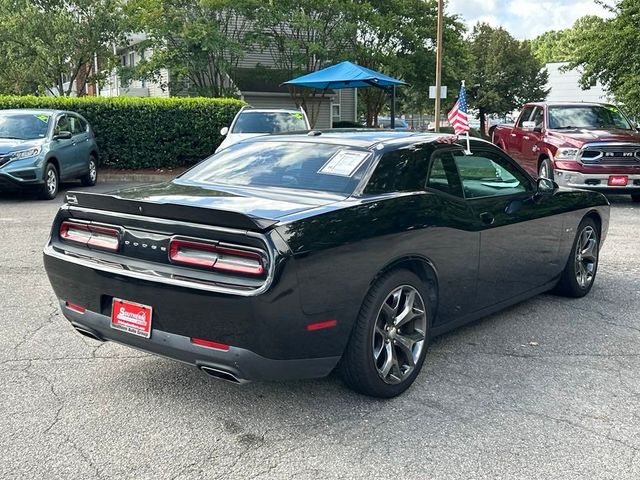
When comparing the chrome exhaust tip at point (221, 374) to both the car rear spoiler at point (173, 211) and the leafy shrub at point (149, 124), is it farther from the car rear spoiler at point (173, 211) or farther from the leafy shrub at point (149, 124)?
the leafy shrub at point (149, 124)

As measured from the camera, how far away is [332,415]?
3.57 meters

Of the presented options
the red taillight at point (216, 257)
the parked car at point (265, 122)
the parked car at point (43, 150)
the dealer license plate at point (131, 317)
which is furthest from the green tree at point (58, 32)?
the red taillight at point (216, 257)

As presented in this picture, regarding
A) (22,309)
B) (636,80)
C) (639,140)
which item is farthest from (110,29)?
(22,309)

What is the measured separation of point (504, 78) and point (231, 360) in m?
47.1

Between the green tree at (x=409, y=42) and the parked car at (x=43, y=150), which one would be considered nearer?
the parked car at (x=43, y=150)

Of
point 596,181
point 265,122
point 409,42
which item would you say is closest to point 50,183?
point 265,122

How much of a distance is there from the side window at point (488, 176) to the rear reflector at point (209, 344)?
2128 mm

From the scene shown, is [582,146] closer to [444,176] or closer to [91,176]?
[444,176]

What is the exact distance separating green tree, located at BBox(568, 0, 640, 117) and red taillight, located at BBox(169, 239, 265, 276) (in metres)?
17.1

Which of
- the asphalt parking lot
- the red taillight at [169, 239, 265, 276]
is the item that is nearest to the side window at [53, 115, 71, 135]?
the asphalt parking lot

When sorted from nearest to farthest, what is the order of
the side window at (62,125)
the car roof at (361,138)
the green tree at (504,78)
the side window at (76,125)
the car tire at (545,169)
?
the car roof at (361,138) → the car tire at (545,169) → the side window at (62,125) → the side window at (76,125) → the green tree at (504,78)

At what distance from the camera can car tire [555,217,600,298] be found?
5750 millimetres

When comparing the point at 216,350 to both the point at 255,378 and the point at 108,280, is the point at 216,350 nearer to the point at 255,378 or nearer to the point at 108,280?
the point at 255,378

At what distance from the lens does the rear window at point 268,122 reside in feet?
46.6
